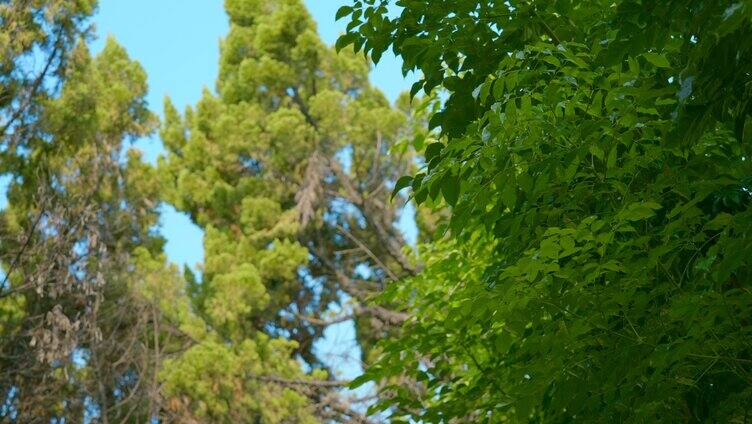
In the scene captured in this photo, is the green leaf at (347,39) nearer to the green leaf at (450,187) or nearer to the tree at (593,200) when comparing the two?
the tree at (593,200)

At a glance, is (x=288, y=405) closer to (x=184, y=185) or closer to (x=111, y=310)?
(x=111, y=310)

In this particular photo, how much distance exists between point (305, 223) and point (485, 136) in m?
15.0

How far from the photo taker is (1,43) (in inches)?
503

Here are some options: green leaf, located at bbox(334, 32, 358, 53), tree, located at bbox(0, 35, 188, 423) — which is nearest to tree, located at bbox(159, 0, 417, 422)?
tree, located at bbox(0, 35, 188, 423)

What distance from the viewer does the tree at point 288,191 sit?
16.8 metres

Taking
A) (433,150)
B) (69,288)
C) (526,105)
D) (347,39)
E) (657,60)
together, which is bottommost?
(657,60)

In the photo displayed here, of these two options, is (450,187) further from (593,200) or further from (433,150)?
(593,200)

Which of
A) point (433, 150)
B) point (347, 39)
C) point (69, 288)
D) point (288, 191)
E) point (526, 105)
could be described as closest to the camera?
point (526, 105)

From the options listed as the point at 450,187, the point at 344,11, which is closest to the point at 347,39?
the point at 344,11

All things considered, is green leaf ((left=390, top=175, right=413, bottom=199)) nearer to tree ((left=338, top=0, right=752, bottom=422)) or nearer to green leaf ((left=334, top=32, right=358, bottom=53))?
tree ((left=338, top=0, right=752, bottom=422))

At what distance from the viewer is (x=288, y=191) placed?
716 inches

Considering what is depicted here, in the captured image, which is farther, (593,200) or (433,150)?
(593,200)

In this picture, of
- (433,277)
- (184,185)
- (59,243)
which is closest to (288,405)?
(59,243)

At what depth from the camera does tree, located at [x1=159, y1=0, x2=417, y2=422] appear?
16.8 metres
